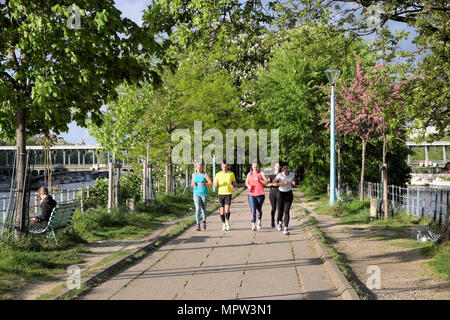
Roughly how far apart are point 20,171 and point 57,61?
2568mm

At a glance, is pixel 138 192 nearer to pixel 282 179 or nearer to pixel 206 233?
pixel 206 233

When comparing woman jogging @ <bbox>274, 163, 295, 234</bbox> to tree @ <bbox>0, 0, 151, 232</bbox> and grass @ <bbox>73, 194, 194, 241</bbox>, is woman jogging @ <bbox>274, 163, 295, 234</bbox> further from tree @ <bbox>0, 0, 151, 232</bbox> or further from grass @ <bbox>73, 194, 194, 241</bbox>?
tree @ <bbox>0, 0, 151, 232</bbox>

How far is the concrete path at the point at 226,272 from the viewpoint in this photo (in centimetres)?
648

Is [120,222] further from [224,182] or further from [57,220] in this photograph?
[57,220]

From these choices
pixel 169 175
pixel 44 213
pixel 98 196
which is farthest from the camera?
pixel 169 175

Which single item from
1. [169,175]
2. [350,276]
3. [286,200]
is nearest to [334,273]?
[350,276]

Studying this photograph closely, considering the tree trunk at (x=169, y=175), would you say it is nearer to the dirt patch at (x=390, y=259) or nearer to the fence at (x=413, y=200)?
the fence at (x=413, y=200)

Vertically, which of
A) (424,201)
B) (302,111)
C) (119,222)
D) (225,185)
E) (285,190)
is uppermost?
(302,111)

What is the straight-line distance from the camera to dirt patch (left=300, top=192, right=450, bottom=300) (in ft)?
21.6

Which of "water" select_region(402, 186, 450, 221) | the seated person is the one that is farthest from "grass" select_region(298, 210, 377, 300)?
the seated person

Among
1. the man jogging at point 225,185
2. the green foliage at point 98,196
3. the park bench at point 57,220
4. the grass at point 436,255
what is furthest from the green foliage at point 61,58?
the green foliage at point 98,196

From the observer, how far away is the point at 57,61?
28.5 feet

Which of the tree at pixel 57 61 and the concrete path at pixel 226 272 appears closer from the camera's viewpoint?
the concrete path at pixel 226 272
